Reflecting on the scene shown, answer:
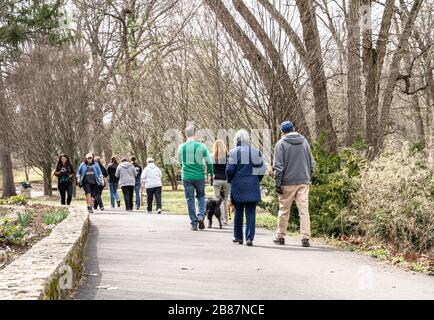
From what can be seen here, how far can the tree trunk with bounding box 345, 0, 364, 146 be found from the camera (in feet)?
58.0

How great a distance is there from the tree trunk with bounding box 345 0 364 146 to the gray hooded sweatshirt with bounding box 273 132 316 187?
23.1ft

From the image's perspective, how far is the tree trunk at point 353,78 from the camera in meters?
17.7

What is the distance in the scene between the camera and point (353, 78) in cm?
1791

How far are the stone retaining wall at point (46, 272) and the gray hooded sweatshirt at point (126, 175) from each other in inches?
476

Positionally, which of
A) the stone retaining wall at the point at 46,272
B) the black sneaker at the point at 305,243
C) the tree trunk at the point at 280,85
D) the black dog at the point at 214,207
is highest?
the tree trunk at the point at 280,85

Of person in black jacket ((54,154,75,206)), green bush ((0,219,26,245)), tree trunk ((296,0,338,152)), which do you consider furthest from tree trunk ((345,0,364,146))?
green bush ((0,219,26,245))

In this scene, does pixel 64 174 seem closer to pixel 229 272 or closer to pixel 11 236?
pixel 11 236

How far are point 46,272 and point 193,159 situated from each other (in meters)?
7.06

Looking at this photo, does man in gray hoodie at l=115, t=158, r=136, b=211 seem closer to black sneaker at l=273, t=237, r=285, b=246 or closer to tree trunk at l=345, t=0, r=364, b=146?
tree trunk at l=345, t=0, r=364, b=146

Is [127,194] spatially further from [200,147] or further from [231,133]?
[200,147]

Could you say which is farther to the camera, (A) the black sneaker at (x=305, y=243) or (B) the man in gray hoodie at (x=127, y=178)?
(B) the man in gray hoodie at (x=127, y=178)

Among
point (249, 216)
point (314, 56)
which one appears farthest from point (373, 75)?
point (249, 216)

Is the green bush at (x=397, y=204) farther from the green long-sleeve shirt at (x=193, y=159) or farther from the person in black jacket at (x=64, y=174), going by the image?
the person in black jacket at (x=64, y=174)

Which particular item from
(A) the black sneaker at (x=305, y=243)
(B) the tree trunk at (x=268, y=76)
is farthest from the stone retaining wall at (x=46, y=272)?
(B) the tree trunk at (x=268, y=76)
